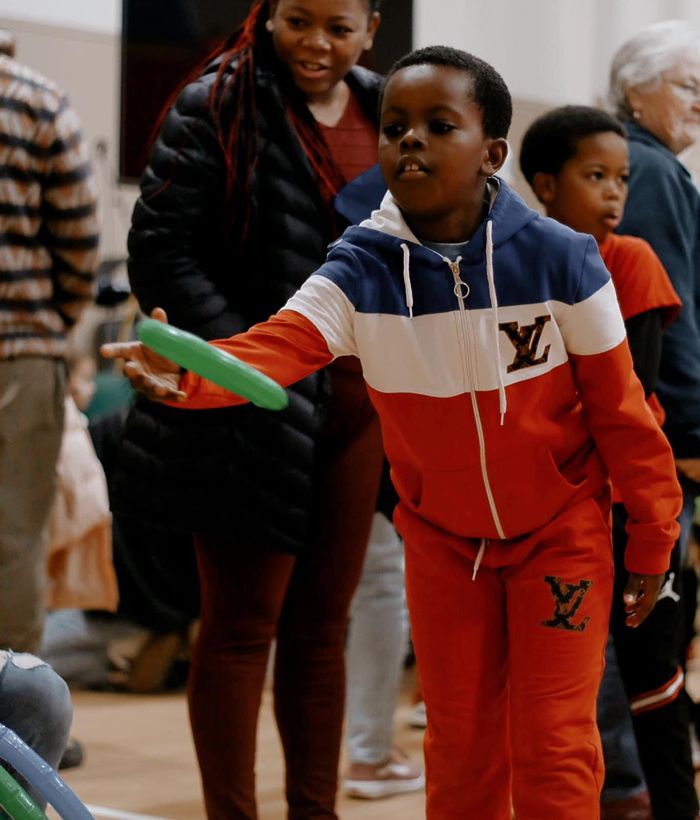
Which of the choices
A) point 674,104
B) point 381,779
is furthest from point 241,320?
point 381,779

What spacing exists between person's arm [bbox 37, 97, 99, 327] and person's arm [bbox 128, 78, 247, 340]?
0.61 m

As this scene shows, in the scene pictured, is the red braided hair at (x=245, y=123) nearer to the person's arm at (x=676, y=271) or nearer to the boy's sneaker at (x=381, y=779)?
the person's arm at (x=676, y=271)

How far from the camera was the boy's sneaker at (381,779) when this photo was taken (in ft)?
8.18

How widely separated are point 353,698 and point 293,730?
59 centimetres

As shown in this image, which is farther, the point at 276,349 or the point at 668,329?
the point at 668,329

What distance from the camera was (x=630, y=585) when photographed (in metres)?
1.63

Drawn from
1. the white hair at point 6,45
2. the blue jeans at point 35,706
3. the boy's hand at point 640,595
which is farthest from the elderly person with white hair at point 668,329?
the white hair at point 6,45

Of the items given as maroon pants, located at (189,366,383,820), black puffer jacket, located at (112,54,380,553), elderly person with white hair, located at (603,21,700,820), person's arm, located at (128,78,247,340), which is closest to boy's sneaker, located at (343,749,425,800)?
elderly person with white hair, located at (603,21,700,820)

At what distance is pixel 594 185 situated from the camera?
197cm

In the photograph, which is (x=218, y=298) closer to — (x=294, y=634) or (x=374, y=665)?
(x=294, y=634)

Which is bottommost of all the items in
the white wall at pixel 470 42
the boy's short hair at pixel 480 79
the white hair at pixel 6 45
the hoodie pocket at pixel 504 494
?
the hoodie pocket at pixel 504 494

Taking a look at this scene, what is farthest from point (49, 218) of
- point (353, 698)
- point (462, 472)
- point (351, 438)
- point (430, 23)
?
point (430, 23)

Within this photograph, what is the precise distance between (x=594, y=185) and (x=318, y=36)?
0.43 meters

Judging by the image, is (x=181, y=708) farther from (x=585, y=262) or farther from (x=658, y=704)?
(x=585, y=262)
